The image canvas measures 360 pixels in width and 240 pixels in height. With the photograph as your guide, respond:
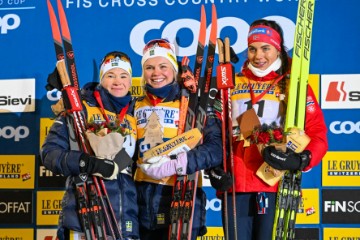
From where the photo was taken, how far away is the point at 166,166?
338 centimetres

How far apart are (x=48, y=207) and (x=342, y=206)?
7.18ft

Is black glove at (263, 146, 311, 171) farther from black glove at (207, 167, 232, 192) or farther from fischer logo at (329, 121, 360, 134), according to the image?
fischer logo at (329, 121, 360, 134)

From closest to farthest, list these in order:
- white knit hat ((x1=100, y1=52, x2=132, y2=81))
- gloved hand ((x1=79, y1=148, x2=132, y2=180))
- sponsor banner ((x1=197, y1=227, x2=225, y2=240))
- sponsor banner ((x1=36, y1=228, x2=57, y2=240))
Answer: gloved hand ((x1=79, y1=148, x2=132, y2=180)), white knit hat ((x1=100, y1=52, x2=132, y2=81)), sponsor banner ((x1=197, y1=227, x2=225, y2=240)), sponsor banner ((x1=36, y1=228, x2=57, y2=240))

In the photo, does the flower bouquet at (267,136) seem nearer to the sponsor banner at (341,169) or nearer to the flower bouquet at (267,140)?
the flower bouquet at (267,140)

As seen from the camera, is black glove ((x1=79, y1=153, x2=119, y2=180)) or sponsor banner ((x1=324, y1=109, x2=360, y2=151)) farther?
sponsor banner ((x1=324, y1=109, x2=360, y2=151))

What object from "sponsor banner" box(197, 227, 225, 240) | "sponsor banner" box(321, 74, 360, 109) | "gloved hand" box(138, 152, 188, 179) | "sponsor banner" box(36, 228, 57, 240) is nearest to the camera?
"gloved hand" box(138, 152, 188, 179)

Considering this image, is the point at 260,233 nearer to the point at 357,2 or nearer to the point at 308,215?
the point at 308,215

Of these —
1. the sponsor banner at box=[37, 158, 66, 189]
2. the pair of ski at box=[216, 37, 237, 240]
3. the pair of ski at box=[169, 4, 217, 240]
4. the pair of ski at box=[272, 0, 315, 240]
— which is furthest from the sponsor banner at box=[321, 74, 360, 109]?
the sponsor banner at box=[37, 158, 66, 189]

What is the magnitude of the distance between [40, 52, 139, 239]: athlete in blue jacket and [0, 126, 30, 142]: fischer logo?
1485mm

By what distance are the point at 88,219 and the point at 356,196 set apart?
2103mm

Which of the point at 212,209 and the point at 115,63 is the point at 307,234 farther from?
the point at 115,63

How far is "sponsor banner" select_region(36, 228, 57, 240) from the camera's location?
4.91 metres

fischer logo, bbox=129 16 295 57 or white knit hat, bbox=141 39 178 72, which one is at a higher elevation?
fischer logo, bbox=129 16 295 57

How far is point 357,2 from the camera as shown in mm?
4586
